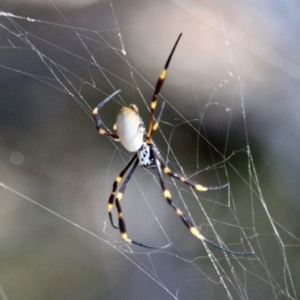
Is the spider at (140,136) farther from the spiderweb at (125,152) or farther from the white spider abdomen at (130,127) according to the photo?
the spiderweb at (125,152)

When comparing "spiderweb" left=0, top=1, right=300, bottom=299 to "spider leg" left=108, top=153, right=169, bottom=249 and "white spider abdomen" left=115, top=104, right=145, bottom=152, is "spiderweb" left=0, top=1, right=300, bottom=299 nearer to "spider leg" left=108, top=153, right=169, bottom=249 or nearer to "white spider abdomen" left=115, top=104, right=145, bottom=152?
"spider leg" left=108, top=153, right=169, bottom=249

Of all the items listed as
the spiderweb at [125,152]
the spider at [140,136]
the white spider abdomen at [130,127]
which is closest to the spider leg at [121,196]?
the spider at [140,136]

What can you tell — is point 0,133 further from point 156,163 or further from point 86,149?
point 156,163

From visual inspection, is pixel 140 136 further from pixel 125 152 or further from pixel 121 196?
pixel 125 152

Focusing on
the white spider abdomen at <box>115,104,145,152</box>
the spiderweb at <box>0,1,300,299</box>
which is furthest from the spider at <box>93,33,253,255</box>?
the spiderweb at <box>0,1,300,299</box>

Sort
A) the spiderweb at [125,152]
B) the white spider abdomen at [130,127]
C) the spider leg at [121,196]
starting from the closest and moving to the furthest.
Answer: the white spider abdomen at [130,127]
the spider leg at [121,196]
the spiderweb at [125,152]

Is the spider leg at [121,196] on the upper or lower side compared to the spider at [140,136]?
lower
